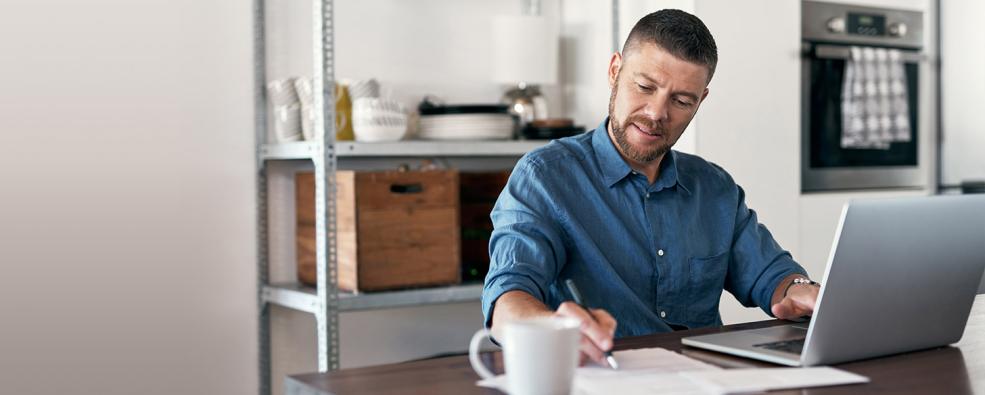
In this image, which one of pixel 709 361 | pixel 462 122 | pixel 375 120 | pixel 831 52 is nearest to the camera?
pixel 709 361

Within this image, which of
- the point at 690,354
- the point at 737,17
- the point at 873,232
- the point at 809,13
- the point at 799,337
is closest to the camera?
the point at 873,232

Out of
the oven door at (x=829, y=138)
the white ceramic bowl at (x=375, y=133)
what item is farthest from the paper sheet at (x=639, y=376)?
the oven door at (x=829, y=138)

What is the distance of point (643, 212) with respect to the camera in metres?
1.99

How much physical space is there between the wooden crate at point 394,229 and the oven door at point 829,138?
1.25 meters

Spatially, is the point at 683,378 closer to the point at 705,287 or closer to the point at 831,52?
the point at 705,287

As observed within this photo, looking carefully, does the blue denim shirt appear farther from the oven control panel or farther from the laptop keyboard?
the oven control panel

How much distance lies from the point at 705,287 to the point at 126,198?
167 cm

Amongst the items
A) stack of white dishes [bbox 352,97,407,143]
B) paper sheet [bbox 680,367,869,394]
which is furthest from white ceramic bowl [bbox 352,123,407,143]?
paper sheet [bbox 680,367,869,394]

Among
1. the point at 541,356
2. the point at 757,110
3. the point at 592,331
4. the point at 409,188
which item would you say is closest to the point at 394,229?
the point at 409,188

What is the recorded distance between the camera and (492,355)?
1436 mm

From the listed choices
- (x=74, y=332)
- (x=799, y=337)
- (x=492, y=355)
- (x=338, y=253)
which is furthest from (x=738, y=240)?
(x=74, y=332)

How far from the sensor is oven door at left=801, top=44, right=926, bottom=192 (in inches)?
140

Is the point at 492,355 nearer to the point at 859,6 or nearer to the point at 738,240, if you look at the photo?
the point at 738,240

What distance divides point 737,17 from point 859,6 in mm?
619
